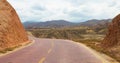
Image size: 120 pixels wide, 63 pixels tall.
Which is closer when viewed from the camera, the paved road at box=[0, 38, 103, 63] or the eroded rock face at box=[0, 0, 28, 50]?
the paved road at box=[0, 38, 103, 63]

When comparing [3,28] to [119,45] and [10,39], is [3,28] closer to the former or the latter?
[10,39]

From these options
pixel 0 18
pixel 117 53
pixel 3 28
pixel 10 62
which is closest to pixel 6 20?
pixel 0 18

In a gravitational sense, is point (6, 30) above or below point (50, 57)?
above

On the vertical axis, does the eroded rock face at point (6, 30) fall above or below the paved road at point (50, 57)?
above

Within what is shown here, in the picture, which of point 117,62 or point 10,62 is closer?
point 10,62

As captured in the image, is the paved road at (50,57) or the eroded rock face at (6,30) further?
the eroded rock face at (6,30)

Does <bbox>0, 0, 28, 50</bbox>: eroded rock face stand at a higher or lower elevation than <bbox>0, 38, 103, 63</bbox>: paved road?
→ higher

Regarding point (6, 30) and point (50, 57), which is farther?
point (6, 30)

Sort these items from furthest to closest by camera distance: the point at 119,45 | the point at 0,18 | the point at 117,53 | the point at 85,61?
the point at 0,18
the point at 119,45
the point at 117,53
the point at 85,61

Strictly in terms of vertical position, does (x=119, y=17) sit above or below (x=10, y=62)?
above

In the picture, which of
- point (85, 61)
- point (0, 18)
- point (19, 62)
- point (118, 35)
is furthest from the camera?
point (0, 18)
